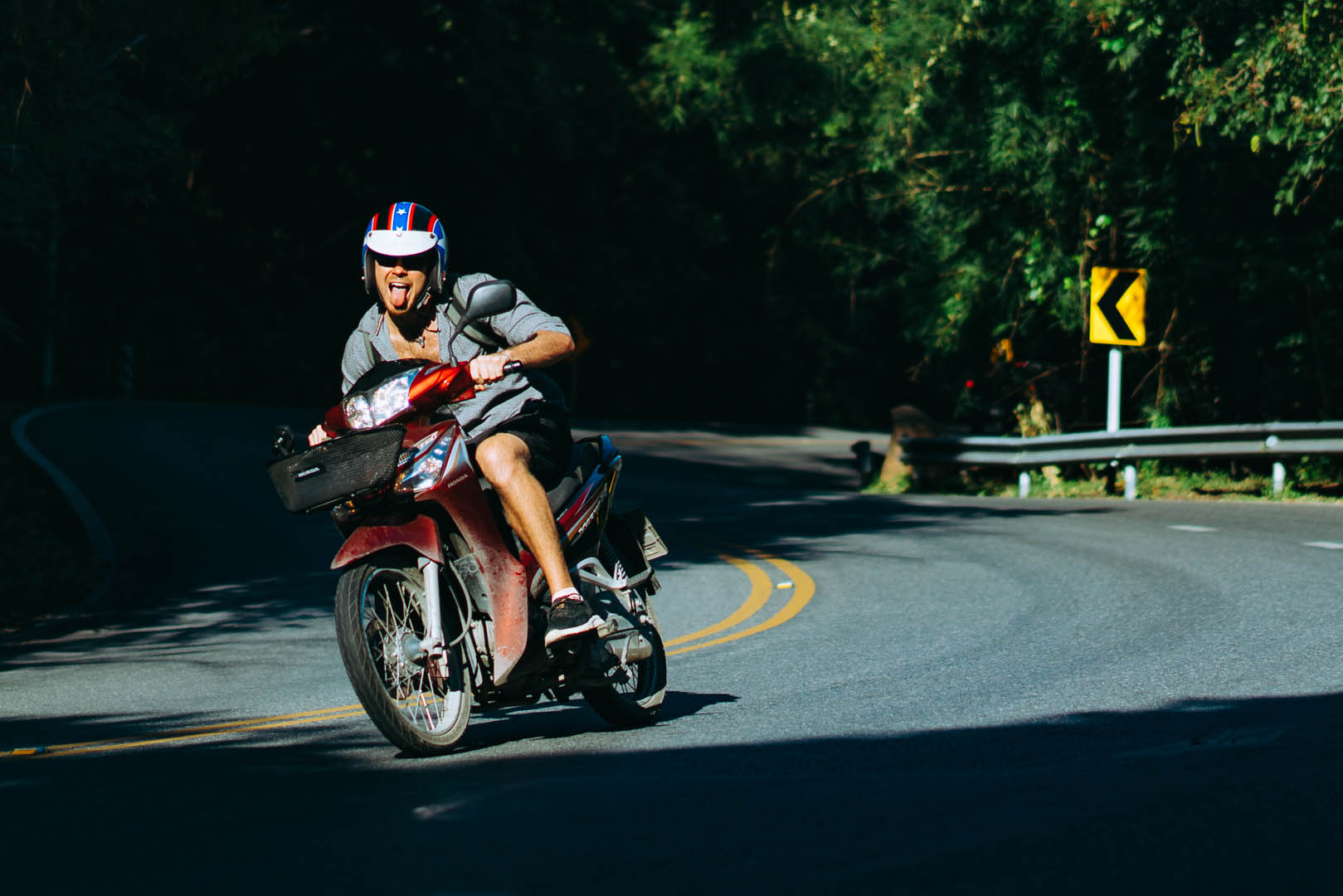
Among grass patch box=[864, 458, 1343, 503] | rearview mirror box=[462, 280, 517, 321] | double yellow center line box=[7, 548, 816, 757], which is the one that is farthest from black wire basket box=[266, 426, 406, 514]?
grass patch box=[864, 458, 1343, 503]

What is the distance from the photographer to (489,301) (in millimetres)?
5695

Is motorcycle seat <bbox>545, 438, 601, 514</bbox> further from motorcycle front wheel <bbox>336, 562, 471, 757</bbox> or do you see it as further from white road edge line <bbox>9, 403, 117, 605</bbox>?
white road edge line <bbox>9, 403, 117, 605</bbox>

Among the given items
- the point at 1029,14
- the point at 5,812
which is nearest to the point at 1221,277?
the point at 1029,14

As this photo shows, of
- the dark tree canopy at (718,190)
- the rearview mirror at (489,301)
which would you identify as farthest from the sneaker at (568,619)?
the dark tree canopy at (718,190)

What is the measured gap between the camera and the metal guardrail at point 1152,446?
62.5ft

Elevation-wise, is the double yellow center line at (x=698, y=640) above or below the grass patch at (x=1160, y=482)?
below

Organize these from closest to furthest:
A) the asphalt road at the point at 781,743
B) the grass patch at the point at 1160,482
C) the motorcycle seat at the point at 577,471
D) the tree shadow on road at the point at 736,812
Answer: the tree shadow on road at the point at 736,812 → the asphalt road at the point at 781,743 → the motorcycle seat at the point at 577,471 → the grass patch at the point at 1160,482

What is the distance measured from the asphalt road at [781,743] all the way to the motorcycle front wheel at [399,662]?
6.2 inches

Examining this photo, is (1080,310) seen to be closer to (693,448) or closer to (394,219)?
(693,448)

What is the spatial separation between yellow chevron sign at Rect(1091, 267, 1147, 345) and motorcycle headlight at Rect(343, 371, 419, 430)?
15056mm

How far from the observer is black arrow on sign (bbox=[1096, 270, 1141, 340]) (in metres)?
19.6

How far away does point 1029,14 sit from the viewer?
2006 centimetres

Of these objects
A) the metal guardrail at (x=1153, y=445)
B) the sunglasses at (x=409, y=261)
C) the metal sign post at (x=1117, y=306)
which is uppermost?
the metal sign post at (x=1117, y=306)

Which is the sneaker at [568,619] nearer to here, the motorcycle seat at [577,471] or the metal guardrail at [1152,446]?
the motorcycle seat at [577,471]
